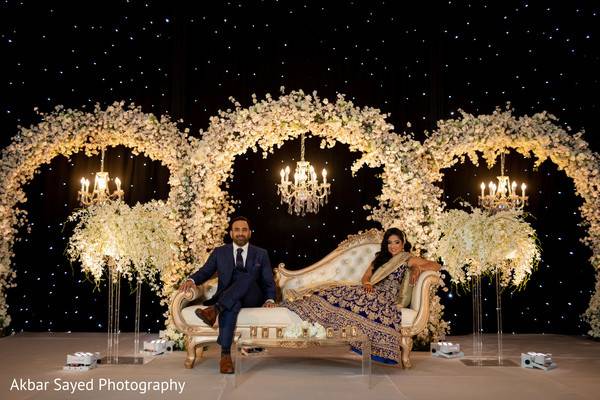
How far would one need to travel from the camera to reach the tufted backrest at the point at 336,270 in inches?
274

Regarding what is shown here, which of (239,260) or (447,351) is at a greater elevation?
(239,260)

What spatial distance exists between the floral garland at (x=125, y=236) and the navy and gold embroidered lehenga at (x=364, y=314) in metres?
1.53

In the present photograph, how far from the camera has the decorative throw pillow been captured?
20.2ft

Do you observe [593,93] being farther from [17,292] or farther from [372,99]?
[17,292]

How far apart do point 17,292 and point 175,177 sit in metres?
3.11

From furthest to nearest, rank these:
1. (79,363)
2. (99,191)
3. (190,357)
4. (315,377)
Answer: (99,191) < (190,357) < (79,363) < (315,377)

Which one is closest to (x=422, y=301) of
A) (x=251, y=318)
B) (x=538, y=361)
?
(x=538, y=361)

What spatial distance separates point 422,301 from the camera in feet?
19.7

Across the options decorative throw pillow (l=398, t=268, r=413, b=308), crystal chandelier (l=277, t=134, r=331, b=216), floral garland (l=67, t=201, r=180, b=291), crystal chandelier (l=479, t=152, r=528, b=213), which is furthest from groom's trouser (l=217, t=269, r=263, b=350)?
crystal chandelier (l=479, t=152, r=528, b=213)

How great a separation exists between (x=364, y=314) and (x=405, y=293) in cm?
67

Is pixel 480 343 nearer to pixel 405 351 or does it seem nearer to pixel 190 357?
pixel 405 351

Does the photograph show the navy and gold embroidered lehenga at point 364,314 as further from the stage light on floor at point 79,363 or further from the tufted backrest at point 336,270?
the stage light on floor at point 79,363

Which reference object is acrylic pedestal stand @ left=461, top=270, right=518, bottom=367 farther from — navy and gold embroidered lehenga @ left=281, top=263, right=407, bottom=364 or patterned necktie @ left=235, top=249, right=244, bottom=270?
patterned necktie @ left=235, top=249, right=244, bottom=270

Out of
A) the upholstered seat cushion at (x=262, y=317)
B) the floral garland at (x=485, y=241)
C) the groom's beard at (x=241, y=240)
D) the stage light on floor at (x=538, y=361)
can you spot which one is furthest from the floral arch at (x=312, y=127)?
the stage light on floor at (x=538, y=361)
